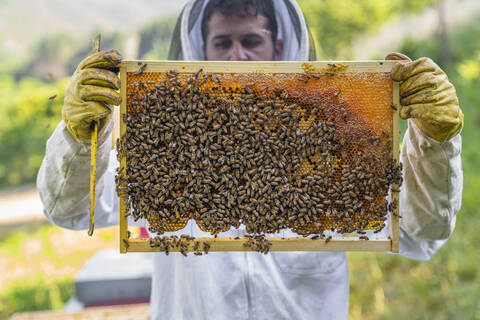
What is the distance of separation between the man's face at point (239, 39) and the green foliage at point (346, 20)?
24.4 m

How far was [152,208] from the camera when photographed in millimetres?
2396

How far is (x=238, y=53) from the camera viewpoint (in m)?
3.13

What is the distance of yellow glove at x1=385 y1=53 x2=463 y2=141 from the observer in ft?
7.52

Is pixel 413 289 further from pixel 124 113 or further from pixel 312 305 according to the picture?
pixel 124 113

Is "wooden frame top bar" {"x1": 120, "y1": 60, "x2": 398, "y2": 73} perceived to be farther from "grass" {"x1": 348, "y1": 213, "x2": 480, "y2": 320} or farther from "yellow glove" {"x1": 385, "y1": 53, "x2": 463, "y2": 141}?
"grass" {"x1": 348, "y1": 213, "x2": 480, "y2": 320}

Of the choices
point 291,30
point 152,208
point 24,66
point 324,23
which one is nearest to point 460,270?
point 291,30

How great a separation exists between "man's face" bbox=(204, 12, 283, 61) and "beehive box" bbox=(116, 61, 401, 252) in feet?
2.80

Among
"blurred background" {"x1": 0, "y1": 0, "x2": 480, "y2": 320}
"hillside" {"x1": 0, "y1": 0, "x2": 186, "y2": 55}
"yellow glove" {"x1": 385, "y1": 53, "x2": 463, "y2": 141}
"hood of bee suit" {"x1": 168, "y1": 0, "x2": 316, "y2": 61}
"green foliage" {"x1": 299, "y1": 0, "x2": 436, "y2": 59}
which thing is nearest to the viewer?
"yellow glove" {"x1": 385, "y1": 53, "x2": 463, "y2": 141}

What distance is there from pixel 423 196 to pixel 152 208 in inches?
75.5

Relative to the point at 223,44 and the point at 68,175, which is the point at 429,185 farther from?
the point at 68,175

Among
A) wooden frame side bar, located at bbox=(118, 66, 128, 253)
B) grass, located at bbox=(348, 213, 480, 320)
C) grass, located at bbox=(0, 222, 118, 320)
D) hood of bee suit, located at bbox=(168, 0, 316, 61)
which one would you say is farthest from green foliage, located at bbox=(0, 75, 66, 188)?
wooden frame side bar, located at bbox=(118, 66, 128, 253)

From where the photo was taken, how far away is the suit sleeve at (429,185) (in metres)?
2.53

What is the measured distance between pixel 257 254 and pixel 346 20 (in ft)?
92.1

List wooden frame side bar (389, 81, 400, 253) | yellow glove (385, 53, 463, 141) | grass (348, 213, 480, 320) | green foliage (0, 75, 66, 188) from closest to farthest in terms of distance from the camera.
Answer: yellow glove (385, 53, 463, 141) < wooden frame side bar (389, 81, 400, 253) < grass (348, 213, 480, 320) < green foliage (0, 75, 66, 188)
